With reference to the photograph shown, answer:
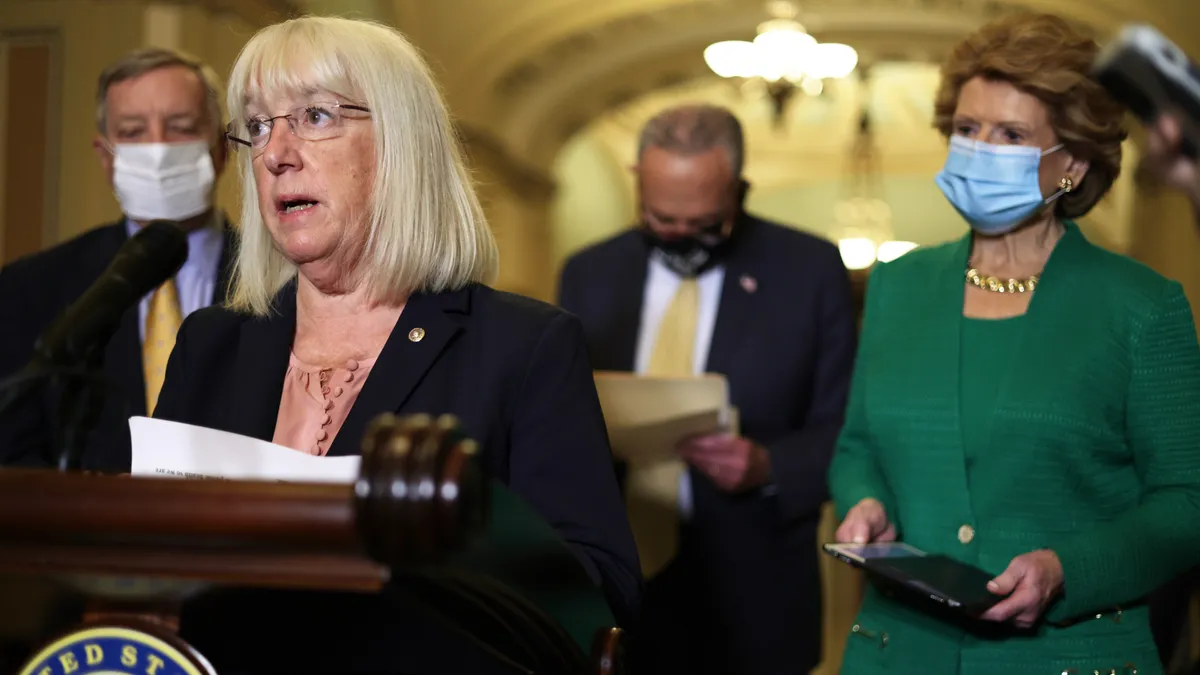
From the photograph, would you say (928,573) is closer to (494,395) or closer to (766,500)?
(494,395)

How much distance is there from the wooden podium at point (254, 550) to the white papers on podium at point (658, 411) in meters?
1.77

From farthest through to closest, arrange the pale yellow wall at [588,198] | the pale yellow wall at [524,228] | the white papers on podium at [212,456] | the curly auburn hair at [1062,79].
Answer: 1. the pale yellow wall at [588,198]
2. the pale yellow wall at [524,228]
3. the curly auburn hair at [1062,79]
4. the white papers on podium at [212,456]

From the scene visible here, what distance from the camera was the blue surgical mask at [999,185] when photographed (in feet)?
7.92

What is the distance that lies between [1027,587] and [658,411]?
3.78 ft

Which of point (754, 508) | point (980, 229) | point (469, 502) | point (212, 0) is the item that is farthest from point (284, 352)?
point (212, 0)

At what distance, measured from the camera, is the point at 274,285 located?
2096 millimetres

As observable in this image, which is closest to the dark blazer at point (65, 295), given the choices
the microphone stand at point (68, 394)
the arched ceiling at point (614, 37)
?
the microphone stand at point (68, 394)

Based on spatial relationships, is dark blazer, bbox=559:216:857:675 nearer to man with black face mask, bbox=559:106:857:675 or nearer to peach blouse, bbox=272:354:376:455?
man with black face mask, bbox=559:106:857:675

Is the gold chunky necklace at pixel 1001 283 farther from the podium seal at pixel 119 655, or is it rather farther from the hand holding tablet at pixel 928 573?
the podium seal at pixel 119 655

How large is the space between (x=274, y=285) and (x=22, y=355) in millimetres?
1040

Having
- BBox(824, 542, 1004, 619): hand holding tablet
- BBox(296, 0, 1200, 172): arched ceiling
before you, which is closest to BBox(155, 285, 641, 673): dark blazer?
BBox(824, 542, 1004, 619): hand holding tablet

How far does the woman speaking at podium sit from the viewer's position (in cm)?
176

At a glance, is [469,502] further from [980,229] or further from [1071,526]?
[980,229]

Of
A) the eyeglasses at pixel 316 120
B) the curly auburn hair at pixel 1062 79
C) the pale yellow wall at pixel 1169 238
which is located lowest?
the eyeglasses at pixel 316 120
